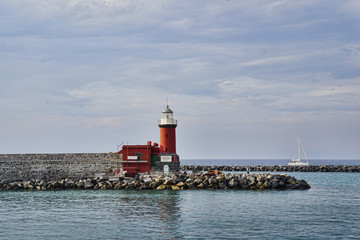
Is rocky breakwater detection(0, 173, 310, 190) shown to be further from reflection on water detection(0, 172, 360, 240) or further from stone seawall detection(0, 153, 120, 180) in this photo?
reflection on water detection(0, 172, 360, 240)

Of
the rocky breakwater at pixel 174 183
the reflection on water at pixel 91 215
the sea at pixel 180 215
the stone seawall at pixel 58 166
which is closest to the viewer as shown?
the sea at pixel 180 215

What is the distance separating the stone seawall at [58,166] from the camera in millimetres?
39375

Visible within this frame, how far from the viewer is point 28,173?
130 ft

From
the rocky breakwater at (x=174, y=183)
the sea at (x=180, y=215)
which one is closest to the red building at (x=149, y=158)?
the rocky breakwater at (x=174, y=183)

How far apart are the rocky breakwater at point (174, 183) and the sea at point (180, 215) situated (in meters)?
1.91

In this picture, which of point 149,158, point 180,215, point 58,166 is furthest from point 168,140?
point 180,215

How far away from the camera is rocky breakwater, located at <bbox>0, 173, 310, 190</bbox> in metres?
35.2

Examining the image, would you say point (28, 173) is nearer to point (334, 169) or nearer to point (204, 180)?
point (204, 180)

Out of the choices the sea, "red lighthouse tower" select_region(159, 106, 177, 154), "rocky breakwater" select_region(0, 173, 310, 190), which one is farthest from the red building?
the sea

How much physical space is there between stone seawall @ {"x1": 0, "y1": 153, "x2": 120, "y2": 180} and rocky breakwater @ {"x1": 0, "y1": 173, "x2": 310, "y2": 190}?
185 centimetres

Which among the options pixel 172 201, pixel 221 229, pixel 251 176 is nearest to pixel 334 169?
pixel 251 176

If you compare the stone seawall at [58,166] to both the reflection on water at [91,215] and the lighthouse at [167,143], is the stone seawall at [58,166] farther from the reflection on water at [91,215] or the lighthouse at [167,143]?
the reflection on water at [91,215]

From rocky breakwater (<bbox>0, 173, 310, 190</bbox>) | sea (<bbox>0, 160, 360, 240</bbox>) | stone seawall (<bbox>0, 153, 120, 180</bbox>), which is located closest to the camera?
sea (<bbox>0, 160, 360, 240</bbox>)

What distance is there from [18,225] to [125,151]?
19.3 meters
